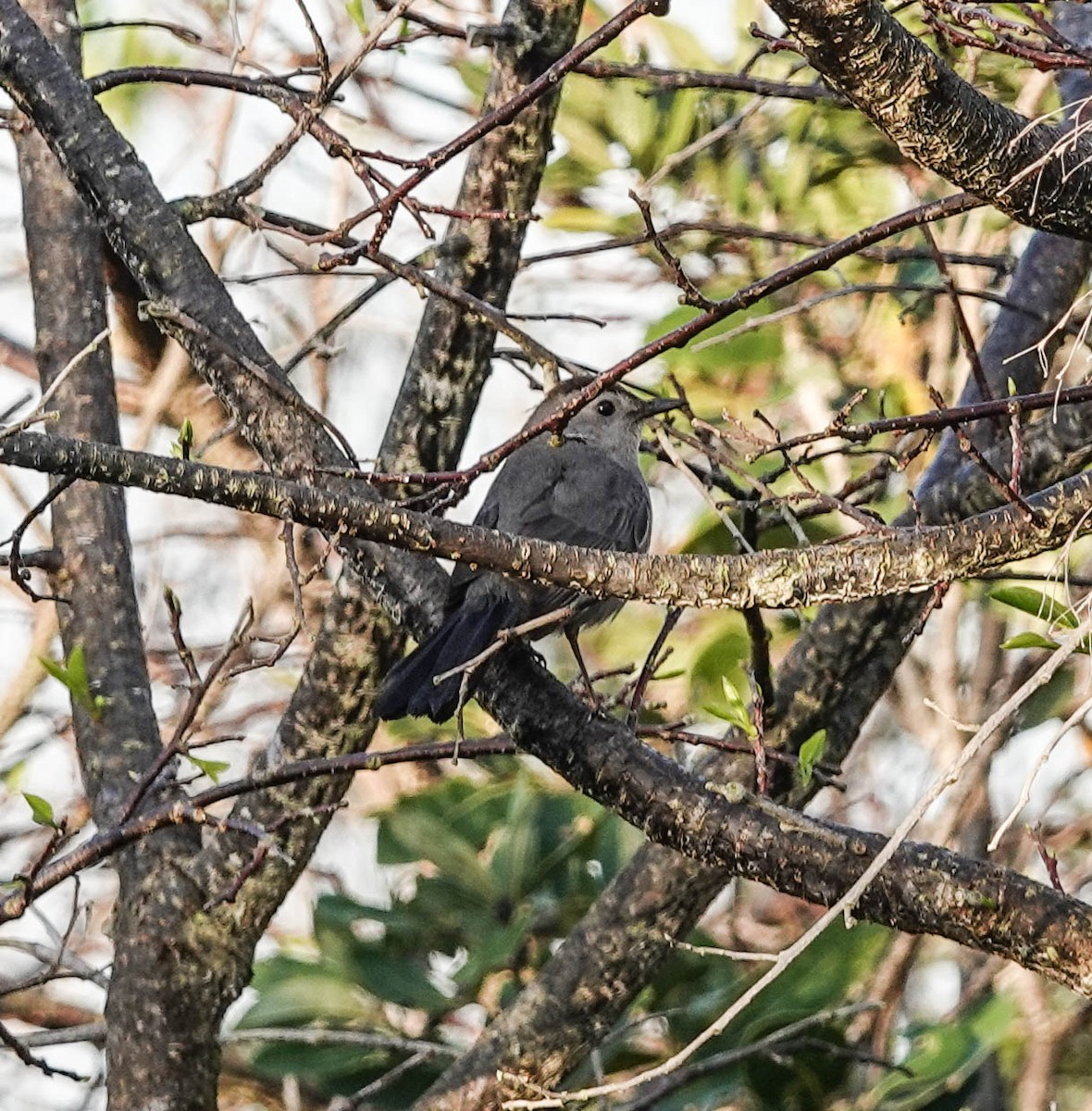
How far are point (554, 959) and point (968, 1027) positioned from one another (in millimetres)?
1017

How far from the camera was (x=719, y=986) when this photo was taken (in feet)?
14.3

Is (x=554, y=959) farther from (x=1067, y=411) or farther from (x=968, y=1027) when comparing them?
(x=1067, y=411)

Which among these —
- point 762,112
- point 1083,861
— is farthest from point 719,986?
point 762,112

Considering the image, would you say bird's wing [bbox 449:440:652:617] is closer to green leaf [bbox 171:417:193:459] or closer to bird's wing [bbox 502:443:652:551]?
bird's wing [bbox 502:443:652:551]

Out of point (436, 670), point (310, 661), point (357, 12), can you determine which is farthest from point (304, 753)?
point (357, 12)

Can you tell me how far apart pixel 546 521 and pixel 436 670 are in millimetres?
1316

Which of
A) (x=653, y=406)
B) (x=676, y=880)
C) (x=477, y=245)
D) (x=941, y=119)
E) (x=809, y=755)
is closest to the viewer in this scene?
(x=941, y=119)

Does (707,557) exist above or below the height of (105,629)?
below

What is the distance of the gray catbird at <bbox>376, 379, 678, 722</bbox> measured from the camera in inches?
126

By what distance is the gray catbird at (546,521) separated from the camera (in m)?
3.20

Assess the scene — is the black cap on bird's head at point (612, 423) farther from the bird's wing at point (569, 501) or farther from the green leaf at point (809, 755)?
the green leaf at point (809, 755)

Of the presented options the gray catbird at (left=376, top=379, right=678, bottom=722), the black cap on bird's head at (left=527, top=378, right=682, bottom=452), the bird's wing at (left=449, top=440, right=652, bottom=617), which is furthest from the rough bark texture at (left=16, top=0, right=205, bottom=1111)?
the black cap on bird's head at (left=527, top=378, right=682, bottom=452)

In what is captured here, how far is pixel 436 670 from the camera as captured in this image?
315cm

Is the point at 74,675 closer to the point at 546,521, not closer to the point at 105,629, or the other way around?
the point at 105,629
